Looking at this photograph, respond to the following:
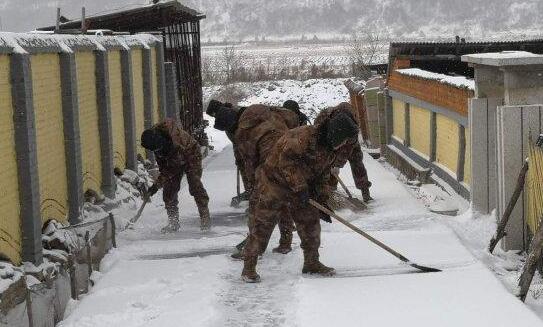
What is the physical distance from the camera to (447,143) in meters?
11.9

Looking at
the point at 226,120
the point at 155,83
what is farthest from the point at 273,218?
the point at 155,83

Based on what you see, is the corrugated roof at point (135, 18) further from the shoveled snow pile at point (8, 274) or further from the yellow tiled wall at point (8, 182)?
the shoveled snow pile at point (8, 274)

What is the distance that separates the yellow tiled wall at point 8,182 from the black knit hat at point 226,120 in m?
2.33

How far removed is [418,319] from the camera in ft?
18.1

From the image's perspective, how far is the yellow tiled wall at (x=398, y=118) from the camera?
15.9m

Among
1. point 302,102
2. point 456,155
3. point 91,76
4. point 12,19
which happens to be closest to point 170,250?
point 91,76

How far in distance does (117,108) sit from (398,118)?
21.9ft

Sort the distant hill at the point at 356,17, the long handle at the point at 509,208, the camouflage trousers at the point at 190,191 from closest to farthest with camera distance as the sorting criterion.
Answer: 1. the long handle at the point at 509,208
2. the camouflage trousers at the point at 190,191
3. the distant hill at the point at 356,17

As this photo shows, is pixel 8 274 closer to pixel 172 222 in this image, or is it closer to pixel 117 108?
pixel 172 222

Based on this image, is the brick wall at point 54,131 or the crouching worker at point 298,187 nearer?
the crouching worker at point 298,187

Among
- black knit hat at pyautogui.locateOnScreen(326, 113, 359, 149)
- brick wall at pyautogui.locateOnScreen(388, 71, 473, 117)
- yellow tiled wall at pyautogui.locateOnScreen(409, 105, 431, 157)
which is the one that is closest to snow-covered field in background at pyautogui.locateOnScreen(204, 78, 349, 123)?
brick wall at pyautogui.locateOnScreen(388, 71, 473, 117)

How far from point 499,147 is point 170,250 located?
337cm

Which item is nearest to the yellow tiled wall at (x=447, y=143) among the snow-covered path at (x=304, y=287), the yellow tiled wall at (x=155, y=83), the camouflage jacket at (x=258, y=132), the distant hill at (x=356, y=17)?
the snow-covered path at (x=304, y=287)

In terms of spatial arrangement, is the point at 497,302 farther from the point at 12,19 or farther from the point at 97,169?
the point at 12,19
